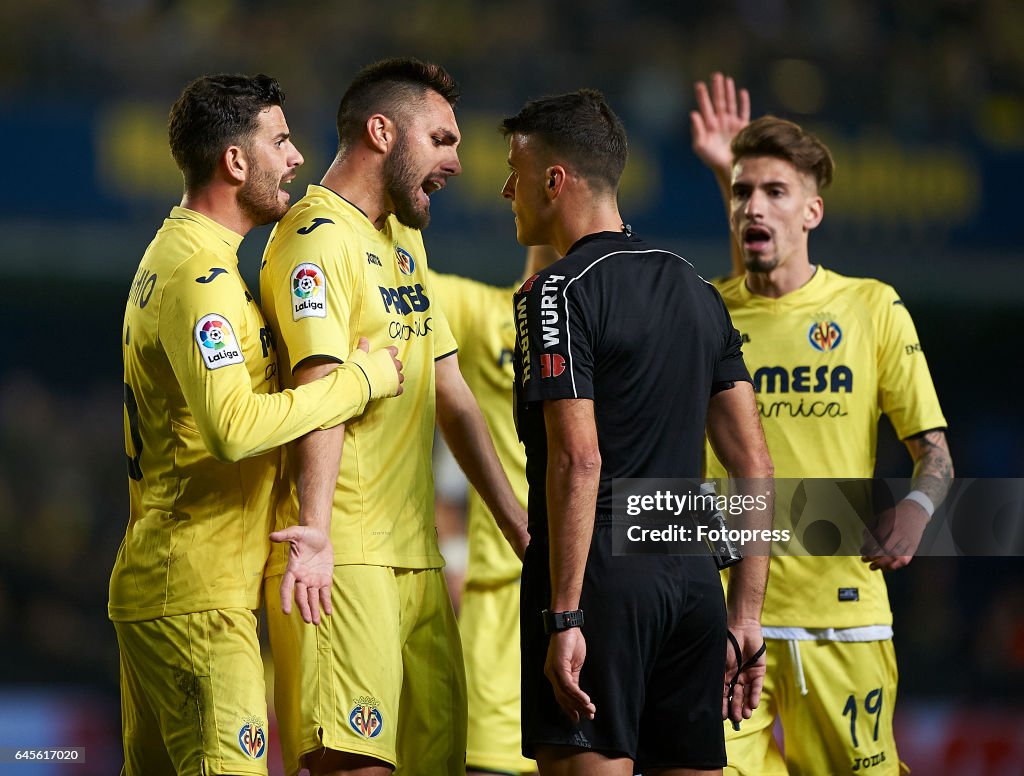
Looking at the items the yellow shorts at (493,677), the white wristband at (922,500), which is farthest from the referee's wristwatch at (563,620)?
the yellow shorts at (493,677)

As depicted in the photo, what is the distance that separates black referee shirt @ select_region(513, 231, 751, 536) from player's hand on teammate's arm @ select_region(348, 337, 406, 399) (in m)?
0.34

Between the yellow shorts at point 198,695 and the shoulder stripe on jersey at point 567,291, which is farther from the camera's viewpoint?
the yellow shorts at point 198,695

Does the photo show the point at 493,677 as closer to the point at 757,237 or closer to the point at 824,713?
the point at 824,713

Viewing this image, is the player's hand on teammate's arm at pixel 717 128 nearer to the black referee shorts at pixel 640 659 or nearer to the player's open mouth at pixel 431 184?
the player's open mouth at pixel 431 184

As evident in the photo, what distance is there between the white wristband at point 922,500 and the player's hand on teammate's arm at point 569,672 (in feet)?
6.12

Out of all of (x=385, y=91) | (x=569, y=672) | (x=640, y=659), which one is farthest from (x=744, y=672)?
(x=385, y=91)

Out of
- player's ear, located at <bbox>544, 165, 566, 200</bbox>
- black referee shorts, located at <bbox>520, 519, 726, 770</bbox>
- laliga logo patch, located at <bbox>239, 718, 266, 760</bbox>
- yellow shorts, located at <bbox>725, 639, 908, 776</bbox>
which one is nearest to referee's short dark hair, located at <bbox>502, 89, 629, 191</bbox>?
player's ear, located at <bbox>544, 165, 566, 200</bbox>

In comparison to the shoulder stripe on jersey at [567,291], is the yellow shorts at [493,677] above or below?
below

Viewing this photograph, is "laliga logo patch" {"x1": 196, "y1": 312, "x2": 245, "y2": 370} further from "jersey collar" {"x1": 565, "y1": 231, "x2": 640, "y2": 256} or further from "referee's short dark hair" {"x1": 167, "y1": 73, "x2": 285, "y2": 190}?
"jersey collar" {"x1": 565, "y1": 231, "x2": 640, "y2": 256}

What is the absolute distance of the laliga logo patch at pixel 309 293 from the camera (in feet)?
11.8

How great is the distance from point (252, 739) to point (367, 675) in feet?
1.11

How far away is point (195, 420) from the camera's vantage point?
3.39 m

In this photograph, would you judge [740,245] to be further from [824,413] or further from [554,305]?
[554,305]

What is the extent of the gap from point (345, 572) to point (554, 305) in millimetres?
936
